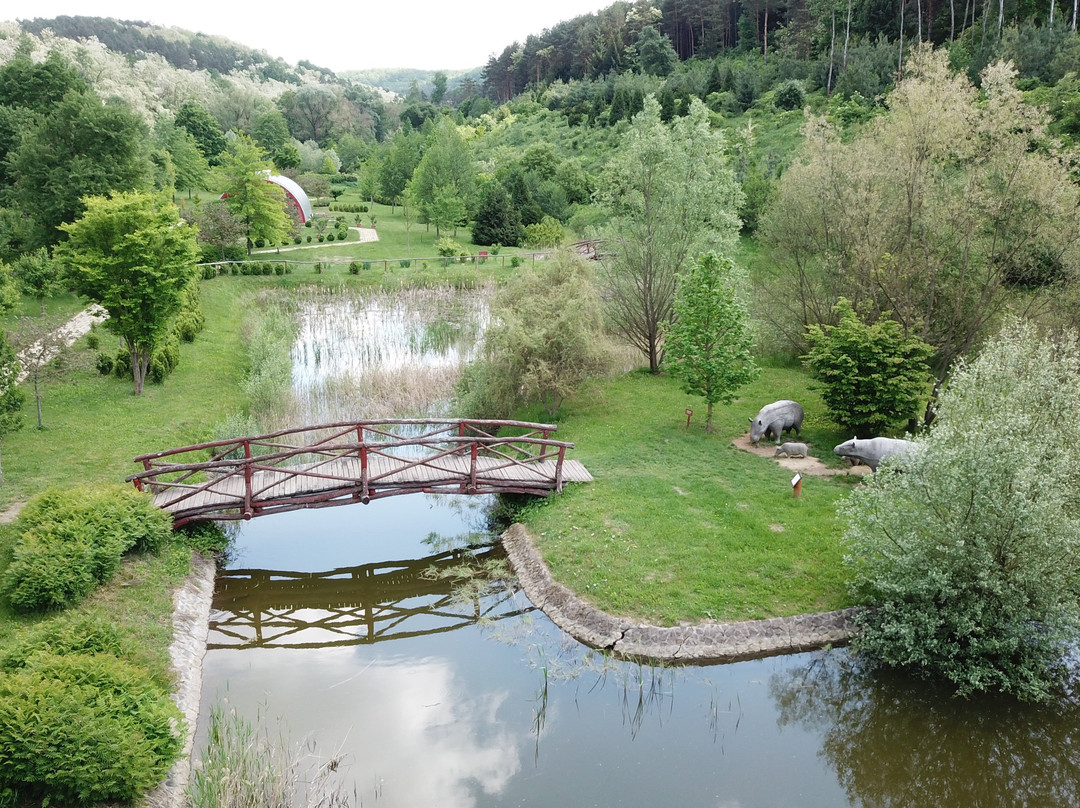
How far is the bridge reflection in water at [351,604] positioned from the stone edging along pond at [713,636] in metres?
1.74

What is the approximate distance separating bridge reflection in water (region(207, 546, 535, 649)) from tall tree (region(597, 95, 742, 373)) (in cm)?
1201

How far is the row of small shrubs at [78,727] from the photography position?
7973 mm

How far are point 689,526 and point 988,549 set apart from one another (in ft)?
17.8

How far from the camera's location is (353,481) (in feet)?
50.2

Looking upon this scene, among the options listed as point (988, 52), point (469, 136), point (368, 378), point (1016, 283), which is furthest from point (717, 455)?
point (469, 136)

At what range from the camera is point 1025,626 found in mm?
10797

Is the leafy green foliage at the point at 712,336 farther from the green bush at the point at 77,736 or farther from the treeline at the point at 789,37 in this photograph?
the treeline at the point at 789,37

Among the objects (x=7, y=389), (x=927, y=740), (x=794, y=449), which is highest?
(x=7, y=389)

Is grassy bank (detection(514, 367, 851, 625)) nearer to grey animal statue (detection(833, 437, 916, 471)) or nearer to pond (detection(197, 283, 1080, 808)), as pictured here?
grey animal statue (detection(833, 437, 916, 471))

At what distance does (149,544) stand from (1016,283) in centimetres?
2127

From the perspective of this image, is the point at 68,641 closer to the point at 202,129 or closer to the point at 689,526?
the point at 689,526

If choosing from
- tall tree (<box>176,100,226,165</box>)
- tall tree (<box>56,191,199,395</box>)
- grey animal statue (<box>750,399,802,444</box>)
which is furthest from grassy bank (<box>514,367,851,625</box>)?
tall tree (<box>176,100,226,165</box>)

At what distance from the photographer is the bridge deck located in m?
14.8

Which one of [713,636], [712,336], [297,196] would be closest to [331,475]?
→ [713,636]
